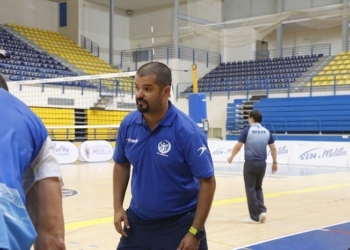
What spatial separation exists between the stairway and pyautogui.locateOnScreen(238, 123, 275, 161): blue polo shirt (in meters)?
16.6

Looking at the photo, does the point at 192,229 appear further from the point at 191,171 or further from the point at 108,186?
the point at 108,186

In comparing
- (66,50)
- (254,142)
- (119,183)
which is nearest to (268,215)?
(254,142)

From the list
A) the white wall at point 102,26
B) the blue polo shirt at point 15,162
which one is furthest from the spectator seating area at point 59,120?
the blue polo shirt at point 15,162

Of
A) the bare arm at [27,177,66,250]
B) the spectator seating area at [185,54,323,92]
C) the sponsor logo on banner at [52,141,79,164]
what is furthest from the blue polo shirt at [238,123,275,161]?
the spectator seating area at [185,54,323,92]

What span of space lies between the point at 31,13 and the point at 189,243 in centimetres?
2977

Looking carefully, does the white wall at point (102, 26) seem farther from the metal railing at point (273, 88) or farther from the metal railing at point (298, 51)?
the metal railing at point (298, 51)

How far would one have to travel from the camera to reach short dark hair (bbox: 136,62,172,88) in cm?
326

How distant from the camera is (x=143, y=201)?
11.3 feet

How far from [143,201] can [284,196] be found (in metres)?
8.15

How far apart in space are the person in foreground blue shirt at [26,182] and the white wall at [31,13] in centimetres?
2998

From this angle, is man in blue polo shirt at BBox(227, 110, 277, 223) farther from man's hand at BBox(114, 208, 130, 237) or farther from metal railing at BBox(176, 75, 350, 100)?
metal railing at BBox(176, 75, 350, 100)

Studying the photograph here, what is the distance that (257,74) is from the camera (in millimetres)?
28938

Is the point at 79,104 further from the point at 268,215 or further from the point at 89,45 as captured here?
the point at 268,215

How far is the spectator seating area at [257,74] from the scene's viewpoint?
90.2 ft
